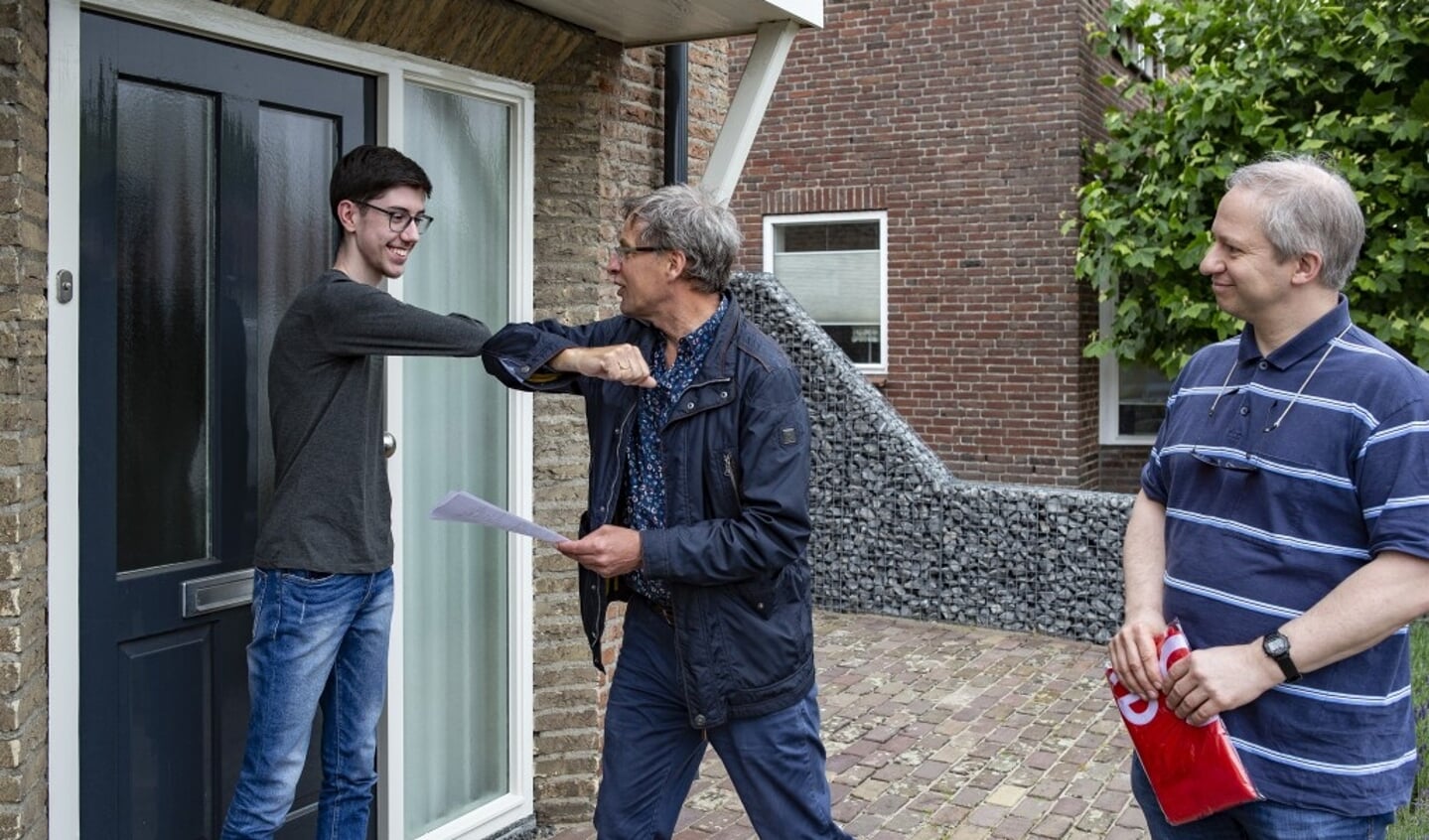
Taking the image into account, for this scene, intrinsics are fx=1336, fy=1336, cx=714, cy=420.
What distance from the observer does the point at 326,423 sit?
328 centimetres

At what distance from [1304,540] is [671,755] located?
59.1 inches

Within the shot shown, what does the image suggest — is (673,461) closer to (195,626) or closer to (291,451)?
(291,451)

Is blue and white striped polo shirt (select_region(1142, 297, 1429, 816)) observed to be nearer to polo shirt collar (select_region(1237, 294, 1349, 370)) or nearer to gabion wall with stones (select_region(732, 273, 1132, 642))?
polo shirt collar (select_region(1237, 294, 1349, 370))

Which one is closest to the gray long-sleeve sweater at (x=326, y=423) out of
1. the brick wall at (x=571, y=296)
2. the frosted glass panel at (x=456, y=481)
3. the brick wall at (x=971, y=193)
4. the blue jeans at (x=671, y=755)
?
the blue jeans at (x=671, y=755)

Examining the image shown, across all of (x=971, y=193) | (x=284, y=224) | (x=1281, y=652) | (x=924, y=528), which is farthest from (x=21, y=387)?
(x=971, y=193)

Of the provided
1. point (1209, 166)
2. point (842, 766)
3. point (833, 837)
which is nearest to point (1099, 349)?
point (1209, 166)

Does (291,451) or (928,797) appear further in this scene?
(928,797)

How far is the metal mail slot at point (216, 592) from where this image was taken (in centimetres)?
356

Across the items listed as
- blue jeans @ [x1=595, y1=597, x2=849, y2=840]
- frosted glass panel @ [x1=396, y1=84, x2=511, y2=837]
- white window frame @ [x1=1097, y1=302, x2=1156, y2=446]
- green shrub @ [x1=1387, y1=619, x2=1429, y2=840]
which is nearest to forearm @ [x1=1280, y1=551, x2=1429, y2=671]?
green shrub @ [x1=1387, y1=619, x2=1429, y2=840]

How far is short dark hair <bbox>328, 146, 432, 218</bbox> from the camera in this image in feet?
10.9

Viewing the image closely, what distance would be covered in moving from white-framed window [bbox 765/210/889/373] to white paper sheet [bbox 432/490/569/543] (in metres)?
9.72

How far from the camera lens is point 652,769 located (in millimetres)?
3164

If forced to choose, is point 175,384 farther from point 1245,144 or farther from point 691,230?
point 1245,144

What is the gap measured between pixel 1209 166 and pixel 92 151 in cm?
854
